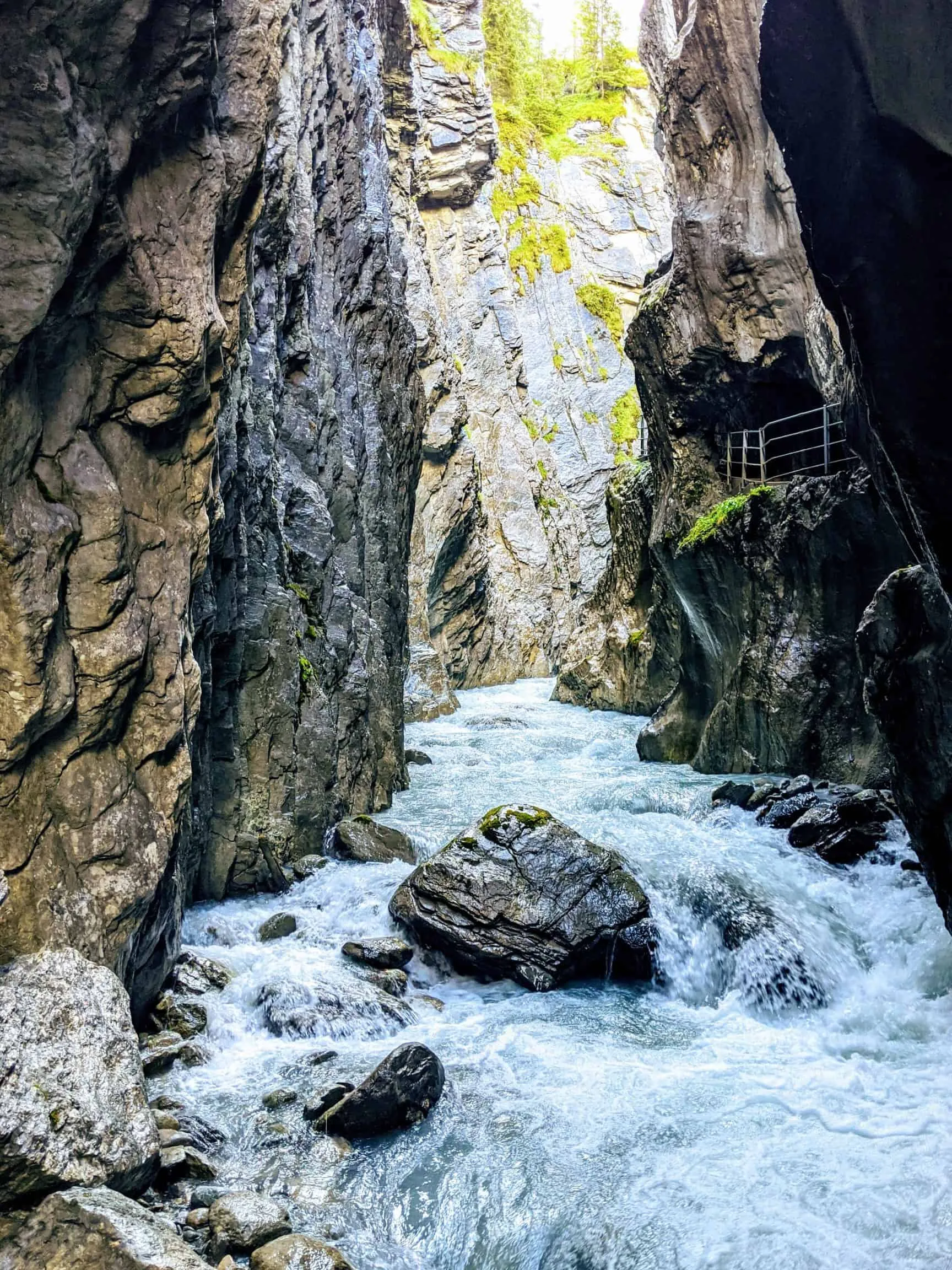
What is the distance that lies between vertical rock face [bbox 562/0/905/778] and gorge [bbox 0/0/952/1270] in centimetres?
10

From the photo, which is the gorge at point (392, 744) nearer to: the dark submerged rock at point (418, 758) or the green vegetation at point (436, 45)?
the dark submerged rock at point (418, 758)

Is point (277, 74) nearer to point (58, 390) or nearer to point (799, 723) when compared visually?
point (58, 390)

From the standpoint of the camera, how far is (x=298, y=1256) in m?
4.54

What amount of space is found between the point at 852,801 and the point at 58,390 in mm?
10616

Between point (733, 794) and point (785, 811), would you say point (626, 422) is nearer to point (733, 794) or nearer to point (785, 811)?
point (733, 794)

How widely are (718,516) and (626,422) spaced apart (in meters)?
41.2

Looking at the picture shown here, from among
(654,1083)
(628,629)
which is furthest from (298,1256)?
(628,629)

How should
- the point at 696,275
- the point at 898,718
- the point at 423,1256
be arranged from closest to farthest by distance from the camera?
the point at 423,1256, the point at 898,718, the point at 696,275

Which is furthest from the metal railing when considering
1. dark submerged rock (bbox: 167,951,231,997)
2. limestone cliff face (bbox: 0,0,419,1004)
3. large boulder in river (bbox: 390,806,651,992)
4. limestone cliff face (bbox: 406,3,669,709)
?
limestone cliff face (bbox: 406,3,669,709)

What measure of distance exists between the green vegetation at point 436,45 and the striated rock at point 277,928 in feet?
162

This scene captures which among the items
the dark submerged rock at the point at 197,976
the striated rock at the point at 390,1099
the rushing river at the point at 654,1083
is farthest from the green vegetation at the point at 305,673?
the striated rock at the point at 390,1099

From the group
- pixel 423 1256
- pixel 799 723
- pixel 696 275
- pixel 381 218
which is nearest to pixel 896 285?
pixel 423 1256

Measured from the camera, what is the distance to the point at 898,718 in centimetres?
682

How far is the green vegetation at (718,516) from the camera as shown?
16594 millimetres
